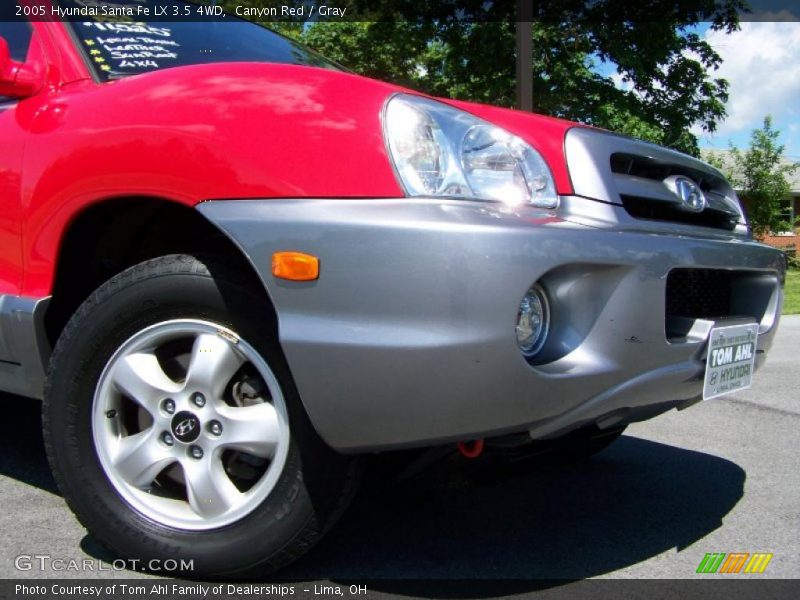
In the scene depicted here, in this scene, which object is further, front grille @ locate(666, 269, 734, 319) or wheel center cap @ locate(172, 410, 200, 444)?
front grille @ locate(666, 269, 734, 319)

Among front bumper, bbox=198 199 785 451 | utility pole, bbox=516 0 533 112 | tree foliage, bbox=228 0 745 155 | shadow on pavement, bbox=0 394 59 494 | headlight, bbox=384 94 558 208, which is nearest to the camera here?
front bumper, bbox=198 199 785 451

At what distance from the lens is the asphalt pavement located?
2.39 metres

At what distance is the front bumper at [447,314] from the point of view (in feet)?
6.07

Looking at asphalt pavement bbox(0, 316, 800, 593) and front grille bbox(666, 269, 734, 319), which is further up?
front grille bbox(666, 269, 734, 319)

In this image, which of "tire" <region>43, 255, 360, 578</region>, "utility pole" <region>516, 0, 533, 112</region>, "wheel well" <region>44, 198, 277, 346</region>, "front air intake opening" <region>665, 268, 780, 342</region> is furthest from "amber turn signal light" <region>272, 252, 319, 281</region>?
"utility pole" <region>516, 0, 533, 112</region>

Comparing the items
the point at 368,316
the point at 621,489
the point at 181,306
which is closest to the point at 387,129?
the point at 368,316

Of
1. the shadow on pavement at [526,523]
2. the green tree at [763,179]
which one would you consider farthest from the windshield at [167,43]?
the green tree at [763,179]

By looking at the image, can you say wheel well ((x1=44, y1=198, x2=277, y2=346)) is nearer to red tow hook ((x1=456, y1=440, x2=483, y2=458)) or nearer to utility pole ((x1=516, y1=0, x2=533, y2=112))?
red tow hook ((x1=456, y1=440, x2=483, y2=458))

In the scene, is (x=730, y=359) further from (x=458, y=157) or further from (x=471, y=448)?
(x=458, y=157)

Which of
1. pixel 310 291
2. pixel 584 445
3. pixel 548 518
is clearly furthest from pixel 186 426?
pixel 584 445

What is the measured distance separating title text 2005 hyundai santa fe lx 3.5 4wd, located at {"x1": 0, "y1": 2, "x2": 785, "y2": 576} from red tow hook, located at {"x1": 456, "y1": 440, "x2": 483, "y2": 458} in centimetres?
1

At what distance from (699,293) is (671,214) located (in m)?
0.26

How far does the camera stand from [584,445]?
3301 millimetres

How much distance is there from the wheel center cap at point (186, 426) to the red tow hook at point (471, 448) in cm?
71
